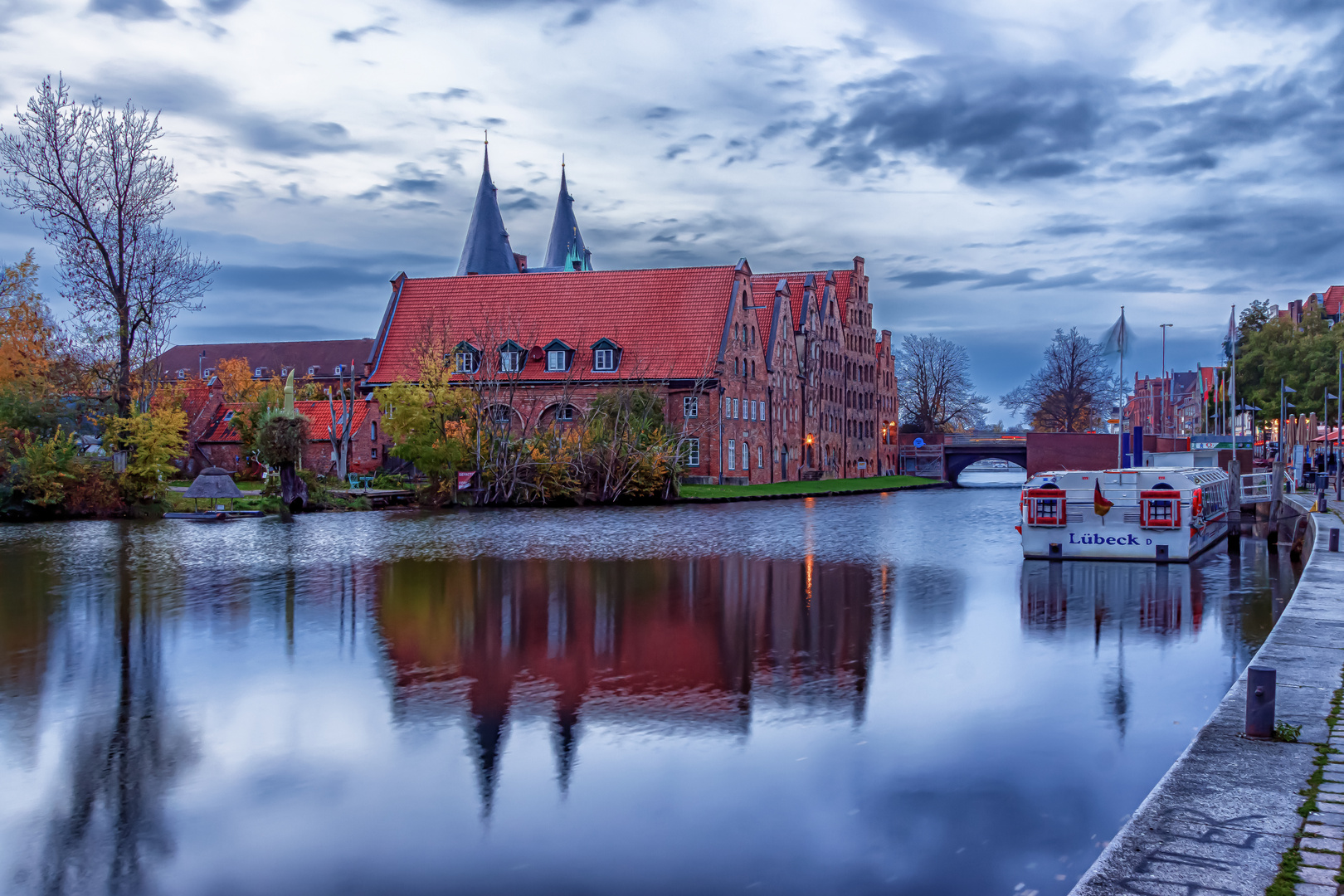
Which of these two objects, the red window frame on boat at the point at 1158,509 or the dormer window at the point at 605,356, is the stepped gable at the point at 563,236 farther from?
the red window frame on boat at the point at 1158,509

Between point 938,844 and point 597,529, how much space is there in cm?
2732

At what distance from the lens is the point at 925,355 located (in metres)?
107

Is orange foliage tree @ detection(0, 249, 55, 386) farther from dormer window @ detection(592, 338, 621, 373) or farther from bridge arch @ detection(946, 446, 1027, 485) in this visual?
bridge arch @ detection(946, 446, 1027, 485)

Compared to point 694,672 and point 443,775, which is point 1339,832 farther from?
point 694,672

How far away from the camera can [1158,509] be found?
24.1 metres

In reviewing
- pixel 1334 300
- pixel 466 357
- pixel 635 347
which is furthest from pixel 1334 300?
pixel 466 357

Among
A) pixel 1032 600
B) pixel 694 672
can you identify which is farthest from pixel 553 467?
pixel 694 672

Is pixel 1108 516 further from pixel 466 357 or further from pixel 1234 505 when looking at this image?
pixel 466 357

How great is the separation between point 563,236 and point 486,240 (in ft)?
35.2

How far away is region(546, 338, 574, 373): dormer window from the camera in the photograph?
208 feet

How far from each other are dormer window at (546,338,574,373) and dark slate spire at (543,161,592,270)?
1218 inches

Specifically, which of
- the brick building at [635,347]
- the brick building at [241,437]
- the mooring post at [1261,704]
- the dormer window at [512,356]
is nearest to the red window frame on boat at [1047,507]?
the mooring post at [1261,704]

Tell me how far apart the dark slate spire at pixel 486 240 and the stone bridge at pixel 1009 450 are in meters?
39.9

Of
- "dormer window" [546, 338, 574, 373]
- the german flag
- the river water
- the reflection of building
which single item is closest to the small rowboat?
the river water
